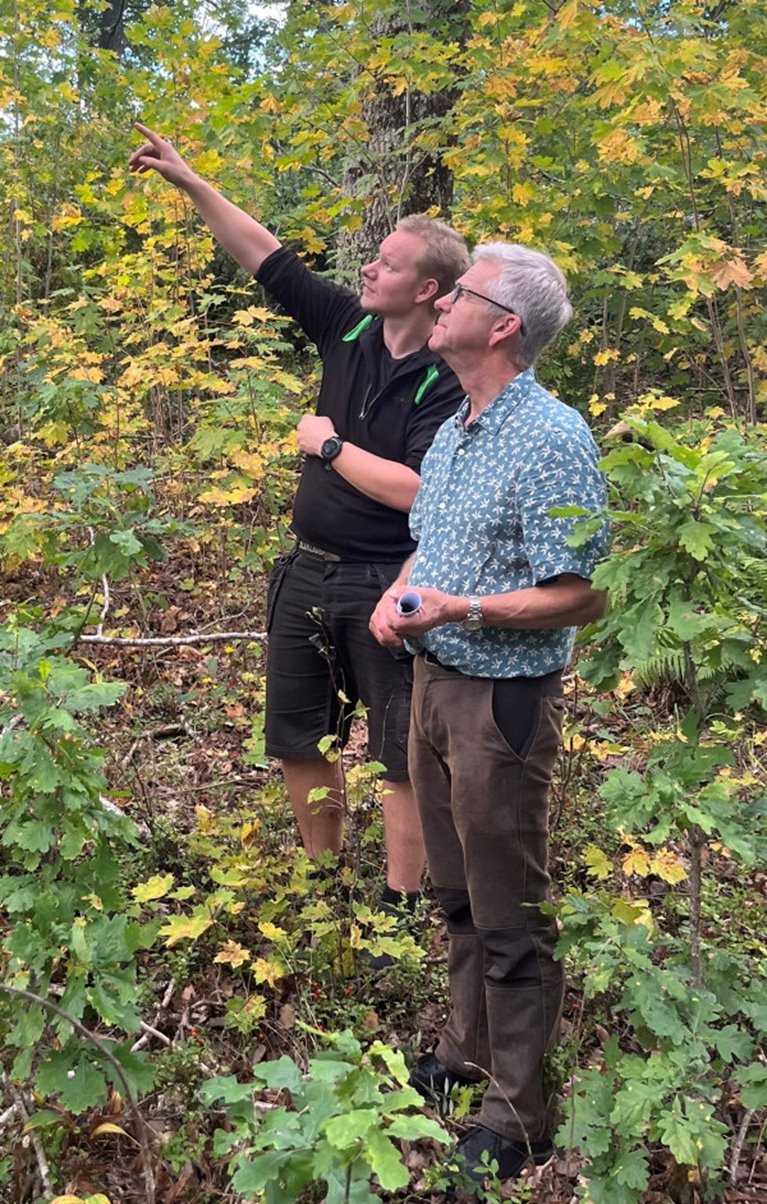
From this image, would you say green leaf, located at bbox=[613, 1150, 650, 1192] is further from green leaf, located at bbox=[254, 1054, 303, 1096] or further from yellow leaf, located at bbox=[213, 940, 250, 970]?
yellow leaf, located at bbox=[213, 940, 250, 970]

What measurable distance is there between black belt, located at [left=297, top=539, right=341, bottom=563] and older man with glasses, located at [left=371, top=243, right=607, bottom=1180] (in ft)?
2.19

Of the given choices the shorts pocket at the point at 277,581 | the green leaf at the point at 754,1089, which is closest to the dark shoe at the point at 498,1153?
the green leaf at the point at 754,1089

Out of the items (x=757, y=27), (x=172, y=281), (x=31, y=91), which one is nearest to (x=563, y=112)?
(x=757, y=27)

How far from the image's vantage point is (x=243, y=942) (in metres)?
2.98

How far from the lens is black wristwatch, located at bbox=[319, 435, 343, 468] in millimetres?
2754

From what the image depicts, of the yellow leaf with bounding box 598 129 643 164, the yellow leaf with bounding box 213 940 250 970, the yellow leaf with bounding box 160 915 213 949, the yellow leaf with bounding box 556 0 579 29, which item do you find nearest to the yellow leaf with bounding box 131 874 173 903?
the yellow leaf with bounding box 160 915 213 949

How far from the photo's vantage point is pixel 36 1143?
2012 millimetres

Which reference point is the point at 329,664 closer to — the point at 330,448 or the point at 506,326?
the point at 330,448

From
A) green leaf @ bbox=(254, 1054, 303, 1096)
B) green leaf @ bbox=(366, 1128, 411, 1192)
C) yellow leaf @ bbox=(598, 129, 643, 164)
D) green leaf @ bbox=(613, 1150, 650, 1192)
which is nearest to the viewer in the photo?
green leaf @ bbox=(366, 1128, 411, 1192)

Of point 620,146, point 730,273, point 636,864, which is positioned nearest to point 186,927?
point 636,864

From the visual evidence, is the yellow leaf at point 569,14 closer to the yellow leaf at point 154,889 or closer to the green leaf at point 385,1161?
the yellow leaf at point 154,889

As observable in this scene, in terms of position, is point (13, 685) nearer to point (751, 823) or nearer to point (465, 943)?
point (465, 943)

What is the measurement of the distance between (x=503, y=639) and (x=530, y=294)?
838mm

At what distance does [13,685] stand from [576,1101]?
5.02ft
